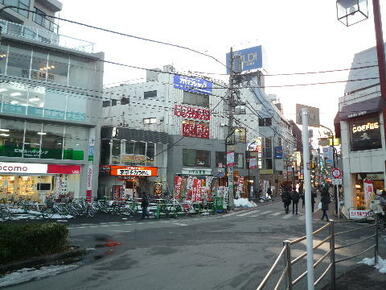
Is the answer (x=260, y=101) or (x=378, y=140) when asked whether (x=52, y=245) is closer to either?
(x=378, y=140)

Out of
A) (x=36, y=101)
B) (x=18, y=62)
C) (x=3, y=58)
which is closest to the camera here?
(x=3, y=58)

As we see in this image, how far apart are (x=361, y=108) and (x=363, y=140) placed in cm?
191

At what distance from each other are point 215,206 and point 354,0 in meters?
19.0

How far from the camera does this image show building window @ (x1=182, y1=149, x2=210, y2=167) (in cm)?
3975

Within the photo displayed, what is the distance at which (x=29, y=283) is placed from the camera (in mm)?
6895

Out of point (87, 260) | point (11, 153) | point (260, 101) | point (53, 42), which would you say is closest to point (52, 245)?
point (87, 260)

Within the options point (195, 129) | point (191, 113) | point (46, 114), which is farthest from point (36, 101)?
point (195, 129)

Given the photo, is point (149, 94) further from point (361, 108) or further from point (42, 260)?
point (42, 260)

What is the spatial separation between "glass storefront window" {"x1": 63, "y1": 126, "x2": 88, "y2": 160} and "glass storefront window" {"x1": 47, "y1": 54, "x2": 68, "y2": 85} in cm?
413

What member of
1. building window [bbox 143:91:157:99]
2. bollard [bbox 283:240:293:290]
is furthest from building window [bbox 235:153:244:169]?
bollard [bbox 283:240:293:290]

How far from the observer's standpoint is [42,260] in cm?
856

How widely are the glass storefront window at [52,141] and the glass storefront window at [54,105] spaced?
1.00m

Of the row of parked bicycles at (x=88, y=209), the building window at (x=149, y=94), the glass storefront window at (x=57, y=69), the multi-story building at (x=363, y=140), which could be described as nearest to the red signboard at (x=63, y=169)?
the row of parked bicycles at (x=88, y=209)

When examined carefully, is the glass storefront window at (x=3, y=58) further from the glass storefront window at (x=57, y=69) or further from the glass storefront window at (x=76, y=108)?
the glass storefront window at (x=76, y=108)
